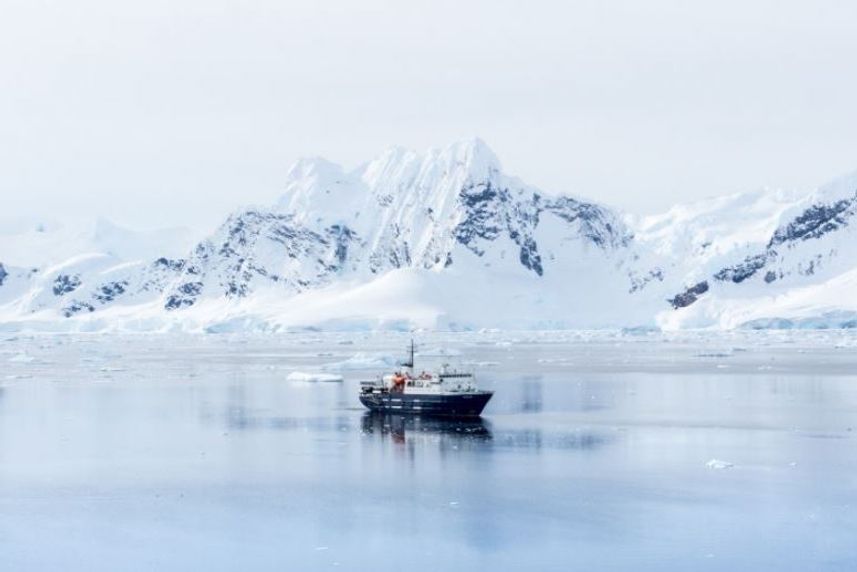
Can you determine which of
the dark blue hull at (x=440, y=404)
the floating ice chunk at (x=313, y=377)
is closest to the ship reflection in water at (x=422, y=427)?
the dark blue hull at (x=440, y=404)

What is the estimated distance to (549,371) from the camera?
267ft

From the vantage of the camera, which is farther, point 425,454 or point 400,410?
point 400,410

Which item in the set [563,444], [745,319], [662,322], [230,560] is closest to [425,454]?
[563,444]

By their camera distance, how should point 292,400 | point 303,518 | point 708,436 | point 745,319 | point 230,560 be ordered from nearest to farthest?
point 230,560
point 303,518
point 708,436
point 292,400
point 745,319

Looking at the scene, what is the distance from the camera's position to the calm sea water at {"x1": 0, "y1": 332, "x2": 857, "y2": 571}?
2670cm

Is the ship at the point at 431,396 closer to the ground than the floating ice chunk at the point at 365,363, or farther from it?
closer to the ground

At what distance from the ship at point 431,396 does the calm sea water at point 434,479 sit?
1101 mm

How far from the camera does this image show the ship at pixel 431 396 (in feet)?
171

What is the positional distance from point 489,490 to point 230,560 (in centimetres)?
923

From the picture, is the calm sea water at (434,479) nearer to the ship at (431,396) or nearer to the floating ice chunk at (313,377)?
the ship at (431,396)

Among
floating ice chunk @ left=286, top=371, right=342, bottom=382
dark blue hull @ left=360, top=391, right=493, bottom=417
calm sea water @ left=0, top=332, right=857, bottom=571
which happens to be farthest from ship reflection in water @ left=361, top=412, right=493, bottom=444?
floating ice chunk @ left=286, top=371, right=342, bottom=382

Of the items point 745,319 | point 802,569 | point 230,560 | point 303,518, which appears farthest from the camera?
point 745,319

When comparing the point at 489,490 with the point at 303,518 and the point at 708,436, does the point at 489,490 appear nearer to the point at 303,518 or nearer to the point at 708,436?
the point at 303,518

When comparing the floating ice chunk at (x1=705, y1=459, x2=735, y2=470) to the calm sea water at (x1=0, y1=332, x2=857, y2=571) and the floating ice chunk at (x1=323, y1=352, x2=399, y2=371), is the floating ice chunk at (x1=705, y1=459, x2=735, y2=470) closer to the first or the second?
the calm sea water at (x1=0, y1=332, x2=857, y2=571)
